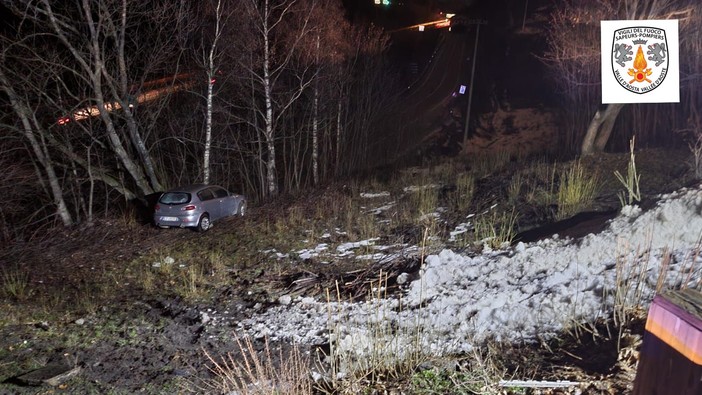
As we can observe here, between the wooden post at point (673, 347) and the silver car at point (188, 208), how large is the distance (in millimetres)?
13940

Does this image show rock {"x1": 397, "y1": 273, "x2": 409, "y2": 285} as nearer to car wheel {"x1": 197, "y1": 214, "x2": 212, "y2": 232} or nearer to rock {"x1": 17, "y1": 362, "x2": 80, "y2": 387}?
rock {"x1": 17, "y1": 362, "x2": 80, "y2": 387}

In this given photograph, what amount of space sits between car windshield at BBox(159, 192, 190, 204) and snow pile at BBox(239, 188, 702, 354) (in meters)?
7.87

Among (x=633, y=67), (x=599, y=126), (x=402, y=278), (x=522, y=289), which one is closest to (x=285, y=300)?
(x=402, y=278)

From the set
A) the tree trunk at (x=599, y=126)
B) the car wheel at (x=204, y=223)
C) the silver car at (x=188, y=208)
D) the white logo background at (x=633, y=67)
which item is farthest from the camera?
the tree trunk at (x=599, y=126)

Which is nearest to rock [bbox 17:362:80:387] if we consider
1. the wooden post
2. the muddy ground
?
the muddy ground

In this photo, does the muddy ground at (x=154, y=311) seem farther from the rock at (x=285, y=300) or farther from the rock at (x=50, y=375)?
the rock at (x=285, y=300)

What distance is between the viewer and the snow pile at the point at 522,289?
5898mm

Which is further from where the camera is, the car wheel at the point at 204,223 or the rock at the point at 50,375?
the car wheel at the point at 204,223

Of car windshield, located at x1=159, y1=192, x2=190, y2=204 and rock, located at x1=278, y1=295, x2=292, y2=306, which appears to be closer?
rock, located at x1=278, y1=295, x2=292, y2=306

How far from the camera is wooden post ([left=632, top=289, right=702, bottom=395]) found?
7.43 ft

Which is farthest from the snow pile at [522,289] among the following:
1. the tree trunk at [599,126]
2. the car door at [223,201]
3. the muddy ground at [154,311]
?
the tree trunk at [599,126]

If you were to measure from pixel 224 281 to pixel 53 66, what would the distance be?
11.5 meters

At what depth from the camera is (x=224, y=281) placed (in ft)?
33.8

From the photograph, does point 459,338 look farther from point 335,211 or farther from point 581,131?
point 581,131
